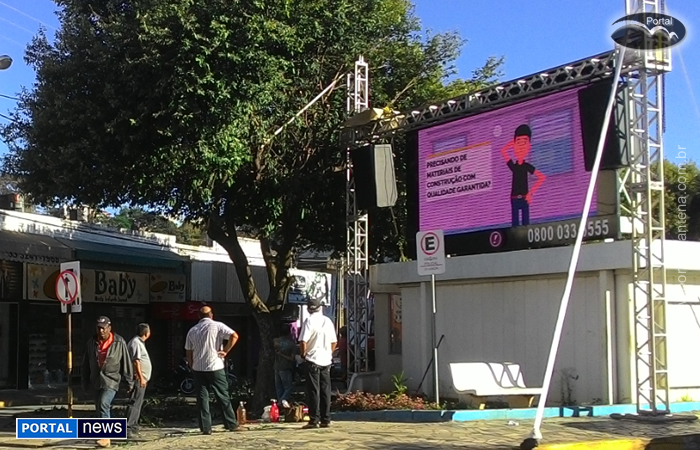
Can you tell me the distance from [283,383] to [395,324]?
3.90m

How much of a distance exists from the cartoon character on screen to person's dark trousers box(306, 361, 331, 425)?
537 cm

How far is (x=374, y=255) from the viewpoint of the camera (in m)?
22.5

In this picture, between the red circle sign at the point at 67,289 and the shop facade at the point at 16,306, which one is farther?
the shop facade at the point at 16,306

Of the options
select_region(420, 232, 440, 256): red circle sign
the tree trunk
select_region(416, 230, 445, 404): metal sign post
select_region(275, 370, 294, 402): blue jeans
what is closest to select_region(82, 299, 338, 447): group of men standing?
select_region(416, 230, 445, 404): metal sign post

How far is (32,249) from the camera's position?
71.5 ft

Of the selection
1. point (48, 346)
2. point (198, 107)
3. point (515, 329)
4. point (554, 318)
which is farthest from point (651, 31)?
point (48, 346)

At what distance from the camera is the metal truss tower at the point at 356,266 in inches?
727

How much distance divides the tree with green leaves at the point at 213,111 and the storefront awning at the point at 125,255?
509cm

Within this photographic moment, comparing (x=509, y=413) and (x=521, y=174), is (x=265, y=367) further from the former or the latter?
(x=509, y=413)

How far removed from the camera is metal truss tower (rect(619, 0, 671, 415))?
1288 cm

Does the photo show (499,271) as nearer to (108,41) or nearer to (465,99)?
(465,99)

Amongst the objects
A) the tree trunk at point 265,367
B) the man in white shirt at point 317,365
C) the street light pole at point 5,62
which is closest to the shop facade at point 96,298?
the tree trunk at point 265,367

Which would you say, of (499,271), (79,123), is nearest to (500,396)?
(499,271)

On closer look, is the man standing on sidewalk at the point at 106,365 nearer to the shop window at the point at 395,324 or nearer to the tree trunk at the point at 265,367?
the tree trunk at the point at 265,367
